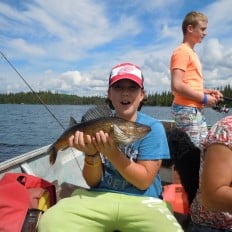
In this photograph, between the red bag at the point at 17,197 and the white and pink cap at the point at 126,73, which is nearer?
the red bag at the point at 17,197

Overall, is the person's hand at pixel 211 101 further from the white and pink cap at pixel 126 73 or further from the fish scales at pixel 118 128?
the fish scales at pixel 118 128

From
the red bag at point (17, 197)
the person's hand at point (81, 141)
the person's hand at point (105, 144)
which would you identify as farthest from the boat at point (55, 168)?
the person's hand at point (105, 144)

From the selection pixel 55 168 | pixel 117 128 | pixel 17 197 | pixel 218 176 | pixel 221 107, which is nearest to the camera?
pixel 218 176

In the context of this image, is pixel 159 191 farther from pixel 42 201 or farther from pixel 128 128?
pixel 42 201

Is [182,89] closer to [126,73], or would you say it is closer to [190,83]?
[190,83]

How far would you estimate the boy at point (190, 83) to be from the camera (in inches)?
175

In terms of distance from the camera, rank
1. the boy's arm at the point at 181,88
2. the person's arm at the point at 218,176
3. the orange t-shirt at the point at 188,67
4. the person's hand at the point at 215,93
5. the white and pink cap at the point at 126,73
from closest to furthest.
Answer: the person's arm at the point at 218,176, the white and pink cap at the point at 126,73, the boy's arm at the point at 181,88, the orange t-shirt at the point at 188,67, the person's hand at the point at 215,93

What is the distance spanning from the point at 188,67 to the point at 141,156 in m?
2.22

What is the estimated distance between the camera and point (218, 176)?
79.3 inches

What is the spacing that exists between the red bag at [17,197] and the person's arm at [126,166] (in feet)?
3.03

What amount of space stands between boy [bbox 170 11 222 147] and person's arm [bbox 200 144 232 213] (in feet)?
7.41

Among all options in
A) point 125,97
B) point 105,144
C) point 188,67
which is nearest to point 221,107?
point 188,67

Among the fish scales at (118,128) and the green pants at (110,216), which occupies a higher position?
the fish scales at (118,128)

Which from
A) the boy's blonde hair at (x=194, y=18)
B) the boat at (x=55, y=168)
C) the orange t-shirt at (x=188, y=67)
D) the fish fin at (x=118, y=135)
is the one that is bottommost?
the boat at (x=55, y=168)
